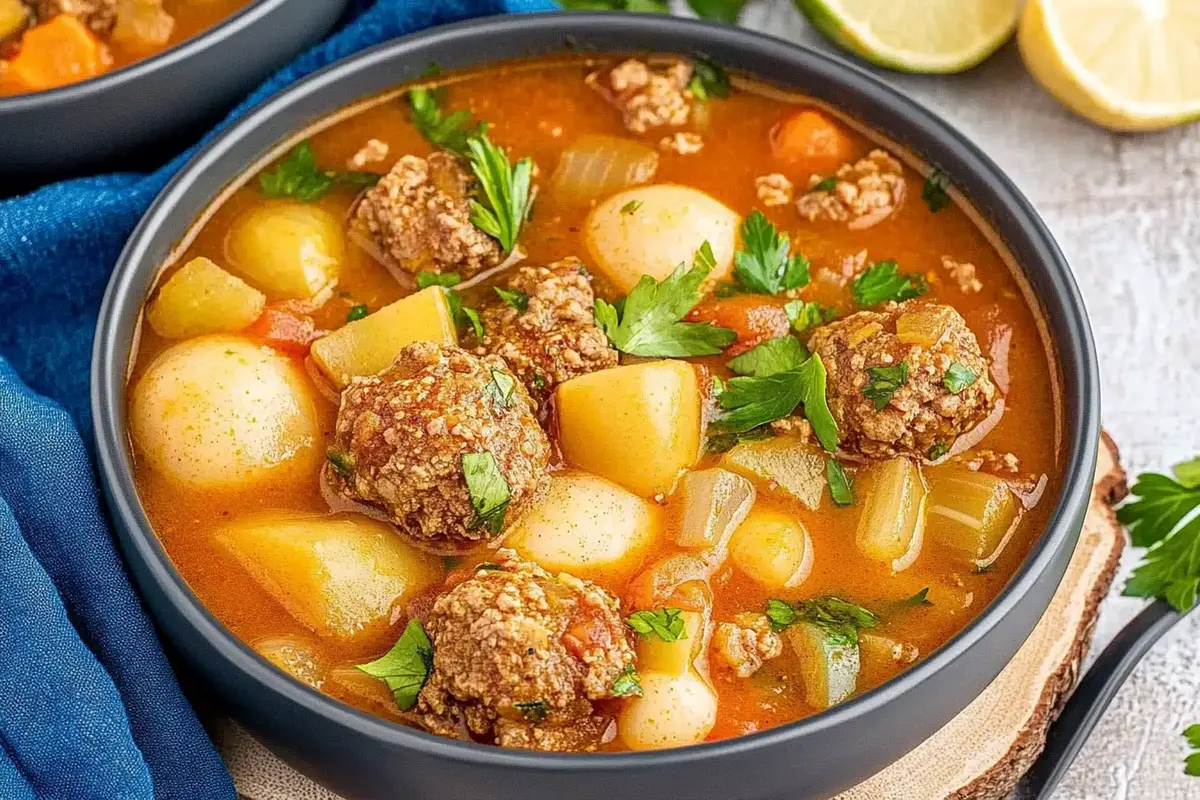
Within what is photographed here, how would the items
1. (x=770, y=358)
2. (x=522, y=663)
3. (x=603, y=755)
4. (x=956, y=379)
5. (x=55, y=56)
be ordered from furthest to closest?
(x=55, y=56) → (x=770, y=358) → (x=956, y=379) → (x=522, y=663) → (x=603, y=755)

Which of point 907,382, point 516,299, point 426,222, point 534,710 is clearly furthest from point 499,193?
point 534,710

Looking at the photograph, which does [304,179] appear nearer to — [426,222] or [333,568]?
[426,222]

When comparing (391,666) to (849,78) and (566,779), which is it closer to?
(566,779)

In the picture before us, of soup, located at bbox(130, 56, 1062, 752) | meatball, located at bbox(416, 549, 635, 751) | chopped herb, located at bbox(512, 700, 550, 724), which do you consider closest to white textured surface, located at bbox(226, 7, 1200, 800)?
soup, located at bbox(130, 56, 1062, 752)

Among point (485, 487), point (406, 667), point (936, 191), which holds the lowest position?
point (406, 667)

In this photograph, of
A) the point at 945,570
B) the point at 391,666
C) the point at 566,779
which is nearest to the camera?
the point at 566,779

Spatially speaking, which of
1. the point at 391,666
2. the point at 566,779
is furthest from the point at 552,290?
the point at 566,779
